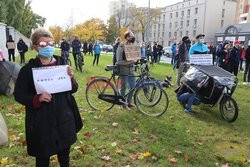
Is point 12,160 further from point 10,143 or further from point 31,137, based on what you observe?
point 31,137

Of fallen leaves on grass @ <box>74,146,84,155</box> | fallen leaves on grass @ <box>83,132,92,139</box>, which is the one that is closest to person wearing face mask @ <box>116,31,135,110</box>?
fallen leaves on grass @ <box>83,132,92,139</box>

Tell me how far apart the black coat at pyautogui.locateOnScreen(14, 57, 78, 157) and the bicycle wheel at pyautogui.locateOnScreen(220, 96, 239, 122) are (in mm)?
4430

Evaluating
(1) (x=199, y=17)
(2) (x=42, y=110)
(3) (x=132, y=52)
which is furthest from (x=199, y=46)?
(1) (x=199, y=17)

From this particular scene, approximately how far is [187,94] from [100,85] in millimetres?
2183

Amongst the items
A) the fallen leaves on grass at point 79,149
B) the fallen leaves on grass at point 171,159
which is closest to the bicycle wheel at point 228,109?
the fallen leaves on grass at point 171,159

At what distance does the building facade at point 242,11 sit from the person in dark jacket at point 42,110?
70.8m

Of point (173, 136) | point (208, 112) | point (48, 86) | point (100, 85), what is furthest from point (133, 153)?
point (208, 112)

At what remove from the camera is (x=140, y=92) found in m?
6.46

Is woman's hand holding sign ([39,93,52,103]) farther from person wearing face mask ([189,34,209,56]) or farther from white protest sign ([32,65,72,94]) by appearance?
person wearing face mask ([189,34,209,56])

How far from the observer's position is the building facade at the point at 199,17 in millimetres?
69750

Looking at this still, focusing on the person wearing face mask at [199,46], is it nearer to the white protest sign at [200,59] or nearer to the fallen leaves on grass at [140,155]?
the white protest sign at [200,59]

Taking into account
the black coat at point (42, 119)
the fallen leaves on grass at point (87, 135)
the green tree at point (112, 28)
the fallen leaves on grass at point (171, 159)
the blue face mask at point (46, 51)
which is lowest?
the fallen leaves on grass at point (171, 159)

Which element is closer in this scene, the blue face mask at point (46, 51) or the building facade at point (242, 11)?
the blue face mask at point (46, 51)

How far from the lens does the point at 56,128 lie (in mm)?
2703
